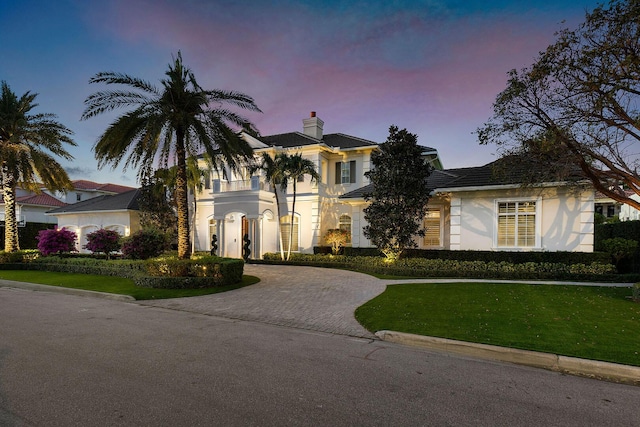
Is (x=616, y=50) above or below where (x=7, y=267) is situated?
above

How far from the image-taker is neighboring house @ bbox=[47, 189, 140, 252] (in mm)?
29234

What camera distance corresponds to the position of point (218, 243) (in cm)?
2592

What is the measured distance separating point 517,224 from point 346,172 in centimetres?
1190

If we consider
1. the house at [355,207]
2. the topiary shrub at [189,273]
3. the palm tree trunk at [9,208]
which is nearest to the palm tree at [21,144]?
the palm tree trunk at [9,208]

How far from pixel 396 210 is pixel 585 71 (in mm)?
9285

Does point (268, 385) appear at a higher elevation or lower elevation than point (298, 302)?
higher

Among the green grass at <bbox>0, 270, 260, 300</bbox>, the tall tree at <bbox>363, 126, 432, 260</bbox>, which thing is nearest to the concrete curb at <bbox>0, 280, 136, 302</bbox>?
the green grass at <bbox>0, 270, 260, 300</bbox>

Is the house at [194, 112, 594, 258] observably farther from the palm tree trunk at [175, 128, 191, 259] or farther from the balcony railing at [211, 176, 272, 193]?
the palm tree trunk at [175, 128, 191, 259]

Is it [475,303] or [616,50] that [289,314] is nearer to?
[475,303]

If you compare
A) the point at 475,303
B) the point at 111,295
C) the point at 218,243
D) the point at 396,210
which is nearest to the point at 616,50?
the point at 475,303

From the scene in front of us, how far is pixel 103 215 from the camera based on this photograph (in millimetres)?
30047

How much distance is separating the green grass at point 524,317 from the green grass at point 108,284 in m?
5.97

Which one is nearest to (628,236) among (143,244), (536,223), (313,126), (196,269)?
(536,223)

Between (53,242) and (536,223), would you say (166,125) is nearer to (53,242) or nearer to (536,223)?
(53,242)
